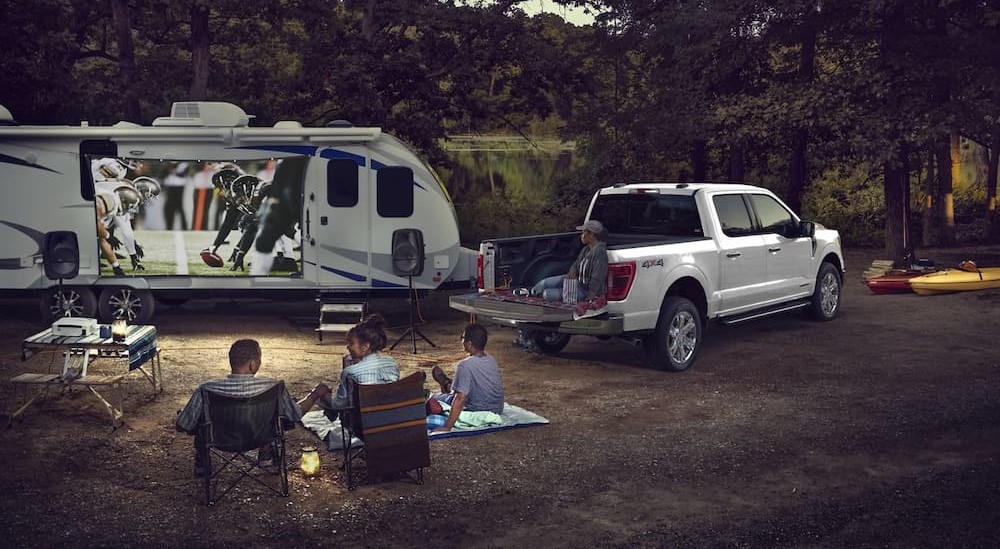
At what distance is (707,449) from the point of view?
8.28m

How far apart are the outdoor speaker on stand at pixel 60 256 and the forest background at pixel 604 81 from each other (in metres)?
6.84

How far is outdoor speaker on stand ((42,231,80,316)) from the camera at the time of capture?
13633 mm

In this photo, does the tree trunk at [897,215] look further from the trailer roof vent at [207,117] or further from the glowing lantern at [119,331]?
the glowing lantern at [119,331]

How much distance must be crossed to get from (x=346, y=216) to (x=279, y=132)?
1.39m

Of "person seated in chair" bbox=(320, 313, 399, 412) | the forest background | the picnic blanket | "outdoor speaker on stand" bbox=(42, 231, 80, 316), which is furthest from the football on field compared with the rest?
the forest background

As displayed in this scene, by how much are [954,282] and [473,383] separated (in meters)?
10.6

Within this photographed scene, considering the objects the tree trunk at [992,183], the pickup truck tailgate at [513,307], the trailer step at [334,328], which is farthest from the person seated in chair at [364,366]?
the tree trunk at [992,183]

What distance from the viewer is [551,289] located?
11.2 meters

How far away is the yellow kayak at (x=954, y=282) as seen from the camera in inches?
648

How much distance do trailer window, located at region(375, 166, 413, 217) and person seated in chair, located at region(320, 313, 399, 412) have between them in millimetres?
6243

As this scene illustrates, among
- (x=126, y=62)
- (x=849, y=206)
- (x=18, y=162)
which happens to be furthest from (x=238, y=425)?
(x=849, y=206)

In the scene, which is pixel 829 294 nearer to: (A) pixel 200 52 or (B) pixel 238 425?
(B) pixel 238 425

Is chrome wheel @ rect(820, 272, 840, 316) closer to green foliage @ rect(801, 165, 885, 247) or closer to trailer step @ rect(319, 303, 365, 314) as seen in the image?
trailer step @ rect(319, 303, 365, 314)

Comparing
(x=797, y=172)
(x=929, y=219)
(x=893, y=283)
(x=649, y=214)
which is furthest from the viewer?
(x=929, y=219)
